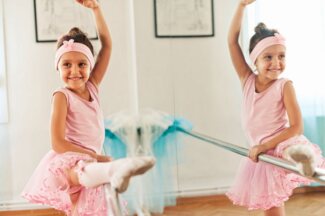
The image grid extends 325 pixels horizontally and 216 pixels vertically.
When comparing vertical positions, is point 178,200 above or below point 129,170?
below

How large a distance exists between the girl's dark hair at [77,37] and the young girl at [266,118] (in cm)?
37

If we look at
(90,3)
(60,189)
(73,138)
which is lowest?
(60,189)

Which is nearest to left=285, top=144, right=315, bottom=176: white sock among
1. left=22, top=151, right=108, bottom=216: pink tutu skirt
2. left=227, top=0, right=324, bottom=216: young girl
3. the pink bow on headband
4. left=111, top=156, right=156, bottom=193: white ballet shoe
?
left=227, top=0, right=324, bottom=216: young girl

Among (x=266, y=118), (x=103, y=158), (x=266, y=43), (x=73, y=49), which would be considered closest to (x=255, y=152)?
(x=266, y=118)

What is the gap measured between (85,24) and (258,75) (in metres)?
0.42

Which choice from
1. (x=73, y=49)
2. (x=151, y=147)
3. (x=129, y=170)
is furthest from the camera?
(x=151, y=147)

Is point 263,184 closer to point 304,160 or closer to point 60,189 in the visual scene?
point 304,160

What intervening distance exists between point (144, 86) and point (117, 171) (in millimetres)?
471

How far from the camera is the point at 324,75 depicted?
1.10m

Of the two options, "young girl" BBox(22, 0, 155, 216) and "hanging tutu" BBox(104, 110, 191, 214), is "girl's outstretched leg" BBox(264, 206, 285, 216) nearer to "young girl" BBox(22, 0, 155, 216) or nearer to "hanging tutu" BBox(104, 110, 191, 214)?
"hanging tutu" BBox(104, 110, 191, 214)

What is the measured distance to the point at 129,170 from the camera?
26.4 inches

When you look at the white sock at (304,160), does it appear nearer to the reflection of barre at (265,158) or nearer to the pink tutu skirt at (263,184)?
the reflection of barre at (265,158)

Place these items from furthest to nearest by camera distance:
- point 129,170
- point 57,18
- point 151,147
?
point 151,147
point 57,18
point 129,170

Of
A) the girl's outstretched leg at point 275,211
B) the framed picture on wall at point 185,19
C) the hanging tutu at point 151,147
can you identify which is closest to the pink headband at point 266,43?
the framed picture on wall at point 185,19
